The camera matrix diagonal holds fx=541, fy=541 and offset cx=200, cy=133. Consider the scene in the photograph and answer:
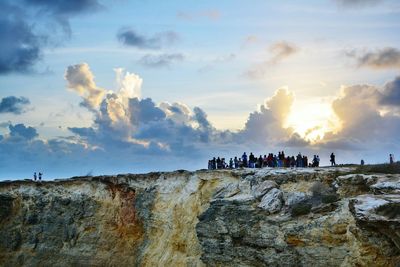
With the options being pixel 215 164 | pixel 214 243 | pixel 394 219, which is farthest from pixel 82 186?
pixel 394 219

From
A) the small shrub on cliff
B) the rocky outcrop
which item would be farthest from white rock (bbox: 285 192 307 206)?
the small shrub on cliff

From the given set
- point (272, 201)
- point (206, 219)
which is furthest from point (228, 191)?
point (272, 201)

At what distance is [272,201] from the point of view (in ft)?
93.6

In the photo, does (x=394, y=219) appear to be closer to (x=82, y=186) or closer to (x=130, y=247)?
(x=130, y=247)

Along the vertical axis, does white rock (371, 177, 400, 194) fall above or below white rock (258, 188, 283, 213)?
above

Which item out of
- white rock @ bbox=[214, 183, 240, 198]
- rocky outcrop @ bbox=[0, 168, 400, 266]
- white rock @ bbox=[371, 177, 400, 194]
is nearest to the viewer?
white rock @ bbox=[371, 177, 400, 194]

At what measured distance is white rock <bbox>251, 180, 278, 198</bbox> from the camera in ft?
96.4

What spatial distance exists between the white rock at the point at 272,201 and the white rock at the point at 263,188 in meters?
0.29

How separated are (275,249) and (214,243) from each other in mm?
4643

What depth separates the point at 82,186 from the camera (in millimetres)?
42344

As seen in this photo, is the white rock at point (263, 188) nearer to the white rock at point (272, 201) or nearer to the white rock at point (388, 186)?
the white rock at point (272, 201)

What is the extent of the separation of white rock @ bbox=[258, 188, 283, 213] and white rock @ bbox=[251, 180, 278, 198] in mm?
294

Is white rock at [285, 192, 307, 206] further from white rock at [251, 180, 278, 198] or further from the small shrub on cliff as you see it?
white rock at [251, 180, 278, 198]

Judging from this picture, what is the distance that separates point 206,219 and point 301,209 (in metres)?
6.67
